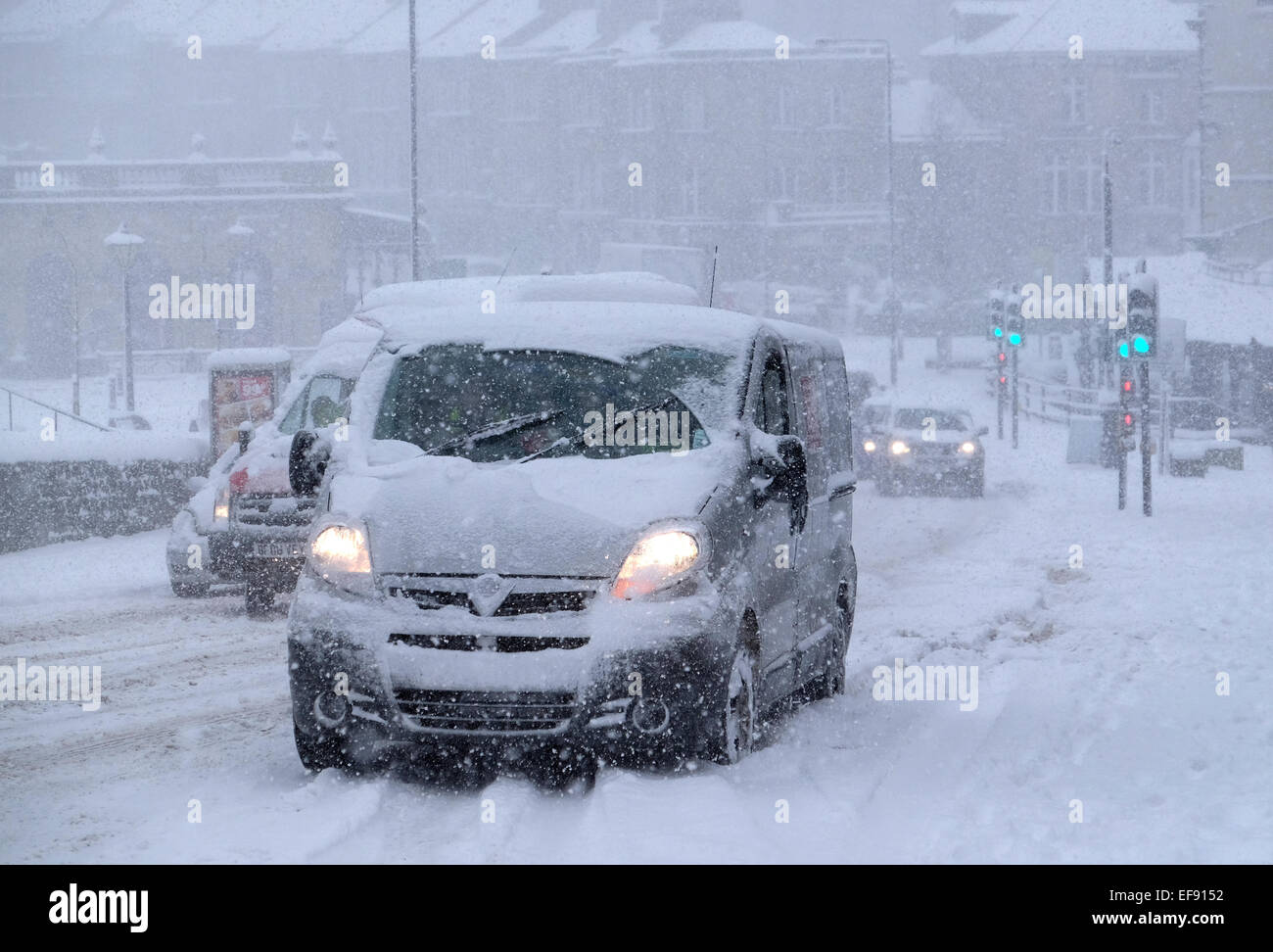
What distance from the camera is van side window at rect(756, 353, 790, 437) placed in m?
8.41

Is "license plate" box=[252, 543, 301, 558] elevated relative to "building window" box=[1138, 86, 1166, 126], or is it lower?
lower

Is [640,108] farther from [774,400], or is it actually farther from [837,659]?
[774,400]

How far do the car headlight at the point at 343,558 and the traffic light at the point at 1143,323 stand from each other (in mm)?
17772

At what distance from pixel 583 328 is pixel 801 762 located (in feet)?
6.97

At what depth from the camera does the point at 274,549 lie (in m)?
13.3

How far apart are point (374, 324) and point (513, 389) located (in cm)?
636

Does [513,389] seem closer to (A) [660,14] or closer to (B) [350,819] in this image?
(B) [350,819]

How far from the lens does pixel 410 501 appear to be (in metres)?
7.33

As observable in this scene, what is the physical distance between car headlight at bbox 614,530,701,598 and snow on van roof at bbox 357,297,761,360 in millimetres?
1185

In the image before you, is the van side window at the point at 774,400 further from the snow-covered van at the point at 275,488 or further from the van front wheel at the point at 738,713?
the snow-covered van at the point at 275,488

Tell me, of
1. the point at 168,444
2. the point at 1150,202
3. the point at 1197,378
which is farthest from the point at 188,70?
the point at 168,444

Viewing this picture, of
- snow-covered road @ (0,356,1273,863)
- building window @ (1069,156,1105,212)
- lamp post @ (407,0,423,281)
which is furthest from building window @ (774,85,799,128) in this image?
snow-covered road @ (0,356,1273,863)

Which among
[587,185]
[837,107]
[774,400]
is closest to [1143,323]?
[774,400]

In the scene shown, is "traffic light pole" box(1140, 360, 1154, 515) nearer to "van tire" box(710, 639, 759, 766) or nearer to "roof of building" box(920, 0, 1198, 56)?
"van tire" box(710, 639, 759, 766)
